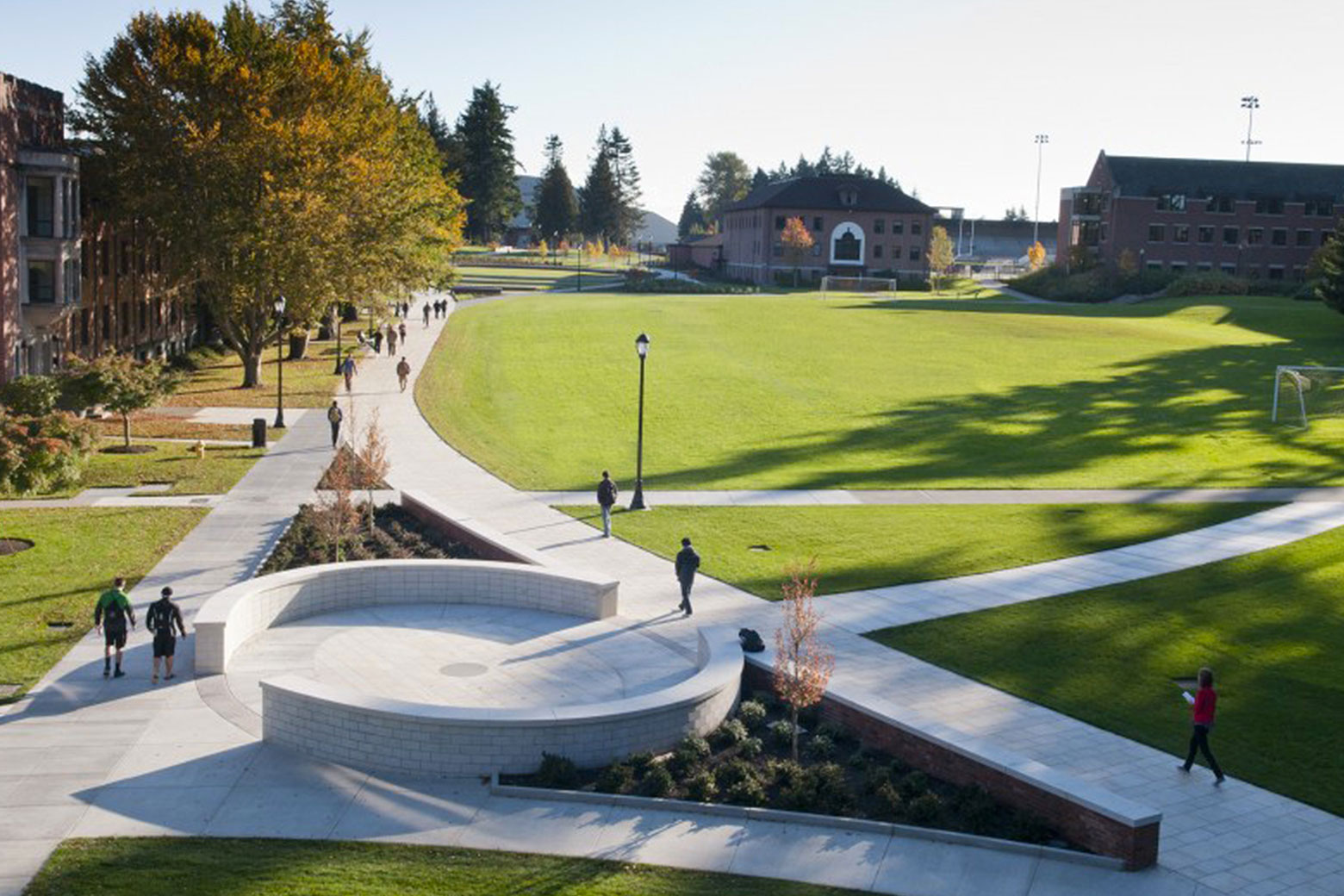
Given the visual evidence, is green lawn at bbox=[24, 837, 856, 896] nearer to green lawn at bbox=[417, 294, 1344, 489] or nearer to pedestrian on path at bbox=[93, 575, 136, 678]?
pedestrian on path at bbox=[93, 575, 136, 678]

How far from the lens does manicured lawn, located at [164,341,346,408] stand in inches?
2010

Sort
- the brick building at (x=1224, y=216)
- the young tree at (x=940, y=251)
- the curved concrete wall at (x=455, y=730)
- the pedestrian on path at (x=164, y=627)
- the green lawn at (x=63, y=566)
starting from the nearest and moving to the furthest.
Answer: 1. the curved concrete wall at (x=455, y=730)
2. the pedestrian on path at (x=164, y=627)
3. the green lawn at (x=63, y=566)
4. the brick building at (x=1224, y=216)
5. the young tree at (x=940, y=251)

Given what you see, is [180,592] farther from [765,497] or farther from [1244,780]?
[1244,780]

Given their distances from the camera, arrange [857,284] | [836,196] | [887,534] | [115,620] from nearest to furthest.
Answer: [115,620]
[887,534]
[857,284]
[836,196]

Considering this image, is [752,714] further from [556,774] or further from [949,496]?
[949,496]

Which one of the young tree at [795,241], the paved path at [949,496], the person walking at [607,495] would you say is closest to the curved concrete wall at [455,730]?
the person walking at [607,495]

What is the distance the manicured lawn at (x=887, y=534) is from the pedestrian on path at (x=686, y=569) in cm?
202

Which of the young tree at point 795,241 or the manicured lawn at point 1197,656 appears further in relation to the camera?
the young tree at point 795,241

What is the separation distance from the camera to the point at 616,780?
15.6m

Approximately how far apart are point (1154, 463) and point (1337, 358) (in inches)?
1195

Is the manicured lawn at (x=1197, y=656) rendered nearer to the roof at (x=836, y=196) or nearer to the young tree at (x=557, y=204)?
the roof at (x=836, y=196)

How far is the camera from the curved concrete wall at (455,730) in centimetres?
1571

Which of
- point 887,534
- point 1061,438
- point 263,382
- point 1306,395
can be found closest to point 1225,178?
point 1306,395

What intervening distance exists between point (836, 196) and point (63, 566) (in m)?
108
